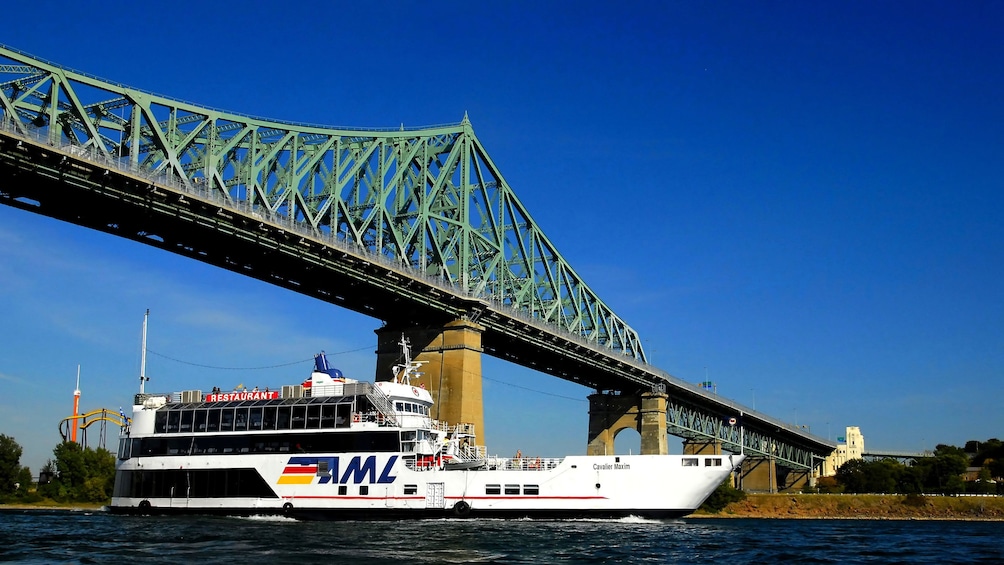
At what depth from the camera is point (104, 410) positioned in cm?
9338

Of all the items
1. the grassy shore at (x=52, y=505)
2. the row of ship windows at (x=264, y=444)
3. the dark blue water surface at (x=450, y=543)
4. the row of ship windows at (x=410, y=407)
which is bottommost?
the grassy shore at (x=52, y=505)

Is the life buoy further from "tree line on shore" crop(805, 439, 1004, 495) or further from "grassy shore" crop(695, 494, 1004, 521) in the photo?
"tree line on shore" crop(805, 439, 1004, 495)

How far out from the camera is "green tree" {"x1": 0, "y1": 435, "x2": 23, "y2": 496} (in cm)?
8262

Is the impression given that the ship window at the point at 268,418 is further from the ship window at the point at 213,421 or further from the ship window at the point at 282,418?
the ship window at the point at 213,421

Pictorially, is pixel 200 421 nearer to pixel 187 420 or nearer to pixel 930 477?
pixel 187 420

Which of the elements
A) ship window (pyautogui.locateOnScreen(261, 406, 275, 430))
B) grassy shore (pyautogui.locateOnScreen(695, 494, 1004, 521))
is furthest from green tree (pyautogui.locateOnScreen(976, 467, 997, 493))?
ship window (pyautogui.locateOnScreen(261, 406, 275, 430))

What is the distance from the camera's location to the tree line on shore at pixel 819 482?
264ft

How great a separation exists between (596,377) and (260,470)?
189ft

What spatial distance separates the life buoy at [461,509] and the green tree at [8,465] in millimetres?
56251

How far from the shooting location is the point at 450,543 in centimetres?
3316

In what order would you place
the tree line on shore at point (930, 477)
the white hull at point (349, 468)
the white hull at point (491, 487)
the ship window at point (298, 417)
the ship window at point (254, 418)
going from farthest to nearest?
the tree line on shore at point (930, 477) → the ship window at point (254, 418) → the ship window at point (298, 417) → the white hull at point (349, 468) → the white hull at point (491, 487)

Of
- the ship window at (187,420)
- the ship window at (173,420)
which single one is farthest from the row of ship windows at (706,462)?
the ship window at (173,420)

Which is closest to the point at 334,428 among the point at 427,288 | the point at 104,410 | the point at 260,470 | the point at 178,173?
the point at 260,470

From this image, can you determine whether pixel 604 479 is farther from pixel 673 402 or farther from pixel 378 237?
pixel 673 402
